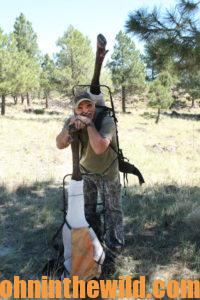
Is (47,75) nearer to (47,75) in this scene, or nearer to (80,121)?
(47,75)

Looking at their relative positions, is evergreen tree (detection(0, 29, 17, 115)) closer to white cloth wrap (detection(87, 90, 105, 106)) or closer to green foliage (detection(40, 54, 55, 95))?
green foliage (detection(40, 54, 55, 95))

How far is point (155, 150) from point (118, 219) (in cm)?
1391

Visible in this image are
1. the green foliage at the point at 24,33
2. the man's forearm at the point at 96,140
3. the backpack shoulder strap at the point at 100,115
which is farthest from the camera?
the green foliage at the point at 24,33

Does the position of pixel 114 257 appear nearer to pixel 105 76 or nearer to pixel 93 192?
pixel 93 192

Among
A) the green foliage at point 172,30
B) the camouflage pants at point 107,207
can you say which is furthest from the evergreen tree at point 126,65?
the camouflage pants at point 107,207

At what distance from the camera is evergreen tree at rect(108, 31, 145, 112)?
3500 centimetres

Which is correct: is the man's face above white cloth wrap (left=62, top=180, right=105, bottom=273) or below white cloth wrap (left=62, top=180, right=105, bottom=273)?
above

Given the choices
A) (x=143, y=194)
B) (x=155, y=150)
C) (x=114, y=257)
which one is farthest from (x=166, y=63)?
(x=155, y=150)

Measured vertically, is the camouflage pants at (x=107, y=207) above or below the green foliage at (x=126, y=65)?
below

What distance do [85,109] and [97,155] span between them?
49 cm

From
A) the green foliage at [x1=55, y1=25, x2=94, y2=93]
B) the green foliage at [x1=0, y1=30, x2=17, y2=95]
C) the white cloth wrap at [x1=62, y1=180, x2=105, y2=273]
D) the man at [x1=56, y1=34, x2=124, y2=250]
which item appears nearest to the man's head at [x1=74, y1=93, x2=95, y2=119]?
the man at [x1=56, y1=34, x2=124, y2=250]

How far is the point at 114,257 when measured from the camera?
3797mm

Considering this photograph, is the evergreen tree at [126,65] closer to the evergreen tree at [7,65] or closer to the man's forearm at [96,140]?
the evergreen tree at [7,65]

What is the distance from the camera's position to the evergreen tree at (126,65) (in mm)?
35000
